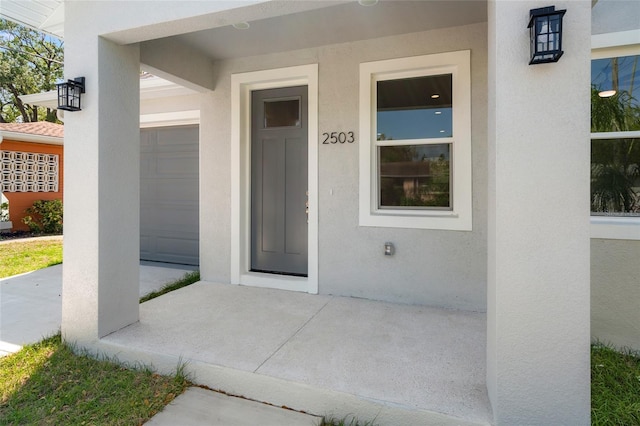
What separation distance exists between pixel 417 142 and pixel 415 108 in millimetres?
401

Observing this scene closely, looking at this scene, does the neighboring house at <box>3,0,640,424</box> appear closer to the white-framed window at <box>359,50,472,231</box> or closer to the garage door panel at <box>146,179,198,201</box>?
the white-framed window at <box>359,50,472,231</box>

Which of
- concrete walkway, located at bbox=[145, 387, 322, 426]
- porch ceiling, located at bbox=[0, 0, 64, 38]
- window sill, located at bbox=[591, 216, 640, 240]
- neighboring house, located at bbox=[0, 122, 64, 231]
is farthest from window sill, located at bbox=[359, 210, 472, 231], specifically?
neighboring house, located at bbox=[0, 122, 64, 231]

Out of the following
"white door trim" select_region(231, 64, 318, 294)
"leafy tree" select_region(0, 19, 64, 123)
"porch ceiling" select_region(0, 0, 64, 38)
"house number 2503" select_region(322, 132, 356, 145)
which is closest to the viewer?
"porch ceiling" select_region(0, 0, 64, 38)

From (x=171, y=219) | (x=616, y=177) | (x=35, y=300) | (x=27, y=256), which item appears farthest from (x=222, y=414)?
(x=27, y=256)

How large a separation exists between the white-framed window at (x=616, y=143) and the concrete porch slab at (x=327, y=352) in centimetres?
149

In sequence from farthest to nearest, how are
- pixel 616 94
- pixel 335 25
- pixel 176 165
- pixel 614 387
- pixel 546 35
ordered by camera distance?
pixel 176 165 → pixel 335 25 → pixel 616 94 → pixel 614 387 → pixel 546 35

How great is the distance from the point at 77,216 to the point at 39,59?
782 inches

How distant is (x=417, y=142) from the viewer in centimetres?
405

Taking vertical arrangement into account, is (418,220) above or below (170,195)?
below

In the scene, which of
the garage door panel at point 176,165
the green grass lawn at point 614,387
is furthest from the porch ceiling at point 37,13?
the green grass lawn at point 614,387

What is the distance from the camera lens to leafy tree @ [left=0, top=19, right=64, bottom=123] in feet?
53.2

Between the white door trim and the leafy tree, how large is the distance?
1708 cm

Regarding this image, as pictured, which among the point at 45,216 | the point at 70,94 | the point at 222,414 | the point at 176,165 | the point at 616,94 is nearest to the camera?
the point at 222,414

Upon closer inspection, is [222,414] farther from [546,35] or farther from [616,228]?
[616,228]
